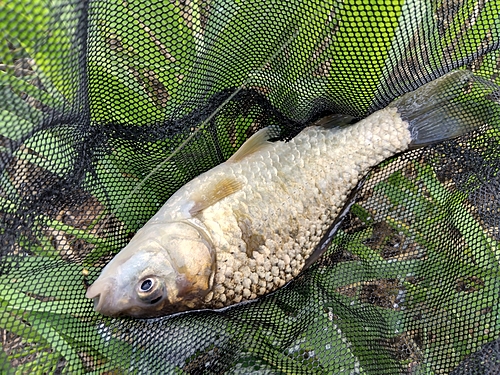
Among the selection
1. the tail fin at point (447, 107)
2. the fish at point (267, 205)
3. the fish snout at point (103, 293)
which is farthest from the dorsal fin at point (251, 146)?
the fish snout at point (103, 293)

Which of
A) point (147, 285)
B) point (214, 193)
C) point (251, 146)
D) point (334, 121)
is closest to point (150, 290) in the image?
point (147, 285)

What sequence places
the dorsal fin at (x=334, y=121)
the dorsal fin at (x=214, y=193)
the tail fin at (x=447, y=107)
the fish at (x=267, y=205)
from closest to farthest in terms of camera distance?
the fish at (x=267, y=205) < the dorsal fin at (x=214, y=193) < the tail fin at (x=447, y=107) < the dorsal fin at (x=334, y=121)

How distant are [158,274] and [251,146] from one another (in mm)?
798

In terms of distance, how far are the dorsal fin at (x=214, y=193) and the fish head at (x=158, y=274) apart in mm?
100

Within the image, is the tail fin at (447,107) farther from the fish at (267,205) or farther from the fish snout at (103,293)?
the fish snout at (103,293)

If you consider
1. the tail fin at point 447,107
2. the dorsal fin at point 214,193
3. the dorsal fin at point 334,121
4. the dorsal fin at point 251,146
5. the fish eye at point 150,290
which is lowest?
the fish eye at point 150,290

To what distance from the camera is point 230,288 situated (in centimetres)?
192

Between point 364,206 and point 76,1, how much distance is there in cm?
172

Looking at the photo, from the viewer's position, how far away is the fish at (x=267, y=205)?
5.82 feet

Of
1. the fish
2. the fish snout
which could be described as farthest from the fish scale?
the fish snout

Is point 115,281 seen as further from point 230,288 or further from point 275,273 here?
point 275,273

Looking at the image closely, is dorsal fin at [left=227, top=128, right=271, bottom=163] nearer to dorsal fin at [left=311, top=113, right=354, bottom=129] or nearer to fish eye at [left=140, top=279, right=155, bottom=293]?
dorsal fin at [left=311, top=113, right=354, bottom=129]

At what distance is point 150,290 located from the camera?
171cm

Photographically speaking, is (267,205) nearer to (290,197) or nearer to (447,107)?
(290,197)
